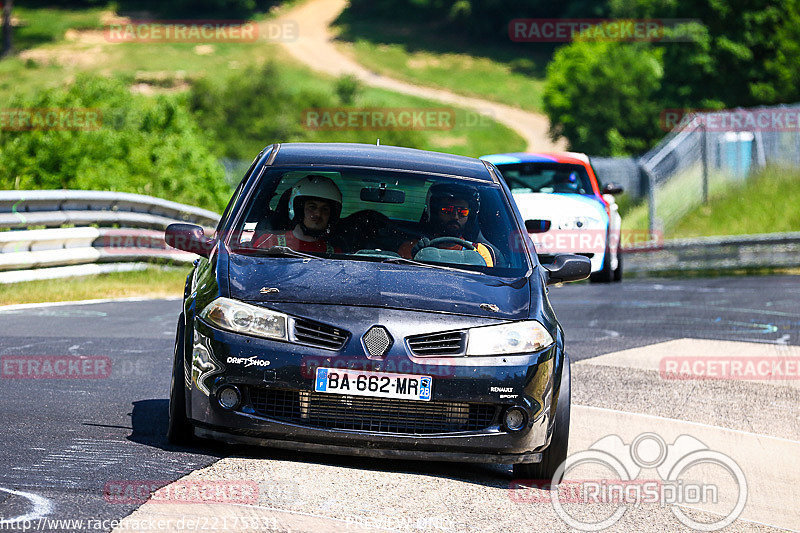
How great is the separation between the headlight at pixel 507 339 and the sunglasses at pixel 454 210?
3.70 ft

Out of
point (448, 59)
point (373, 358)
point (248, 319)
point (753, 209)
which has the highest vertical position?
point (448, 59)

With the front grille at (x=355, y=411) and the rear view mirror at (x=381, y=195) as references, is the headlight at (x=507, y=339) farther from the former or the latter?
the rear view mirror at (x=381, y=195)

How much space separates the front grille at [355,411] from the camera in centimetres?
576

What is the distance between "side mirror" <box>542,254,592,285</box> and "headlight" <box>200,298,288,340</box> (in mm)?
1821

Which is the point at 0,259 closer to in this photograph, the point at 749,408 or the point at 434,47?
the point at 749,408

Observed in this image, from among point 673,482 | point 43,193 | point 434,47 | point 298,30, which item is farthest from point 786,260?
point 298,30

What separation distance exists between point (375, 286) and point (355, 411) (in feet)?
1.99

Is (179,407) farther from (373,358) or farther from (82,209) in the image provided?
(82,209)

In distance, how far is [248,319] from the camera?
5770 millimetres

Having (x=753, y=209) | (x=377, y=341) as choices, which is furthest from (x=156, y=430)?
(x=753, y=209)

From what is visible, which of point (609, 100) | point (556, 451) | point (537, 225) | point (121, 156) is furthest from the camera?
point (609, 100)

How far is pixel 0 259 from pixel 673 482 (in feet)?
30.4

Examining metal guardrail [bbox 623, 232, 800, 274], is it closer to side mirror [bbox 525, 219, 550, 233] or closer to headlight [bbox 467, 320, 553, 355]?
side mirror [bbox 525, 219, 550, 233]

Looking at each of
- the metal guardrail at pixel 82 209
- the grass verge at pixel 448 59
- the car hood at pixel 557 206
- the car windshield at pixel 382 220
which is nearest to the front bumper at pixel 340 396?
the car windshield at pixel 382 220
